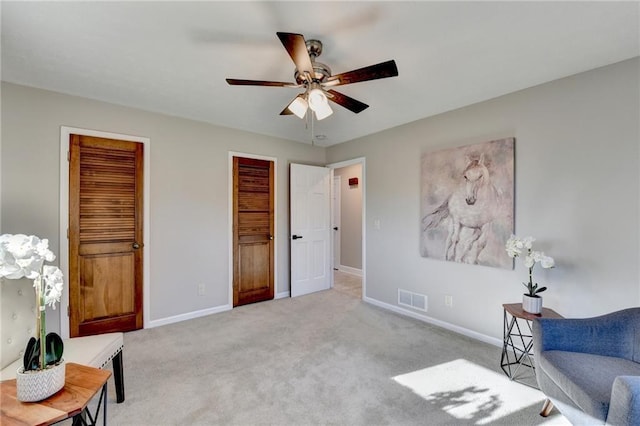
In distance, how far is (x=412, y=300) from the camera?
3.54 meters

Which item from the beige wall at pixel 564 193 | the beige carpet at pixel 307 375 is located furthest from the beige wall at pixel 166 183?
the beige wall at pixel 564 193

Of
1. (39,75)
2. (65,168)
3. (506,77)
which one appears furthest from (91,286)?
(506,77)

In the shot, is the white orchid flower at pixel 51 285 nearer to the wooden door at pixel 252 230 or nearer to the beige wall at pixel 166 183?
the beige wall at pixel 166 183

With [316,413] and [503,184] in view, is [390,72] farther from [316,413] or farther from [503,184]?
[316,413]

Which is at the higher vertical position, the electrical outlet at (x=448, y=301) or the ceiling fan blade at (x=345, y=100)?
the ceiling fan blade at (x=345, y=100)

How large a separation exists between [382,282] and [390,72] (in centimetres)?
291

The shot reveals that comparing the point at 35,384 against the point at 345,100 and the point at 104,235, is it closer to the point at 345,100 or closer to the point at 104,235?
the point at 104,235

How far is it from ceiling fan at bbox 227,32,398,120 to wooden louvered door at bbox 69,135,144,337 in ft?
6.65

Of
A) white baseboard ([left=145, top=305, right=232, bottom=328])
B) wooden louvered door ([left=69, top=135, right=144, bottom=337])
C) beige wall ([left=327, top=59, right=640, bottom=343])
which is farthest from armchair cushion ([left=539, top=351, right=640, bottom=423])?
wooden louvered door ([left=69, top=135, right=144, bottom=337])

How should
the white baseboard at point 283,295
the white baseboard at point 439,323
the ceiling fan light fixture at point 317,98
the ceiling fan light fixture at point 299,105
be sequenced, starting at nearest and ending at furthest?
1. the ceiling fan light fixture at point 317,98
2. the ceiling fan light fixture at point 299,105
3. the white baseboard at point 439,323
4. the white baseboard at point 283,295

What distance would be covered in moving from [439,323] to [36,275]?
3.46 metres

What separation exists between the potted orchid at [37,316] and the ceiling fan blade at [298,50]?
57.4 inches

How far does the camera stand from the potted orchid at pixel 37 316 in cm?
114

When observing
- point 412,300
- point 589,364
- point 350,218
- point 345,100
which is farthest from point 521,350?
point 350,218
